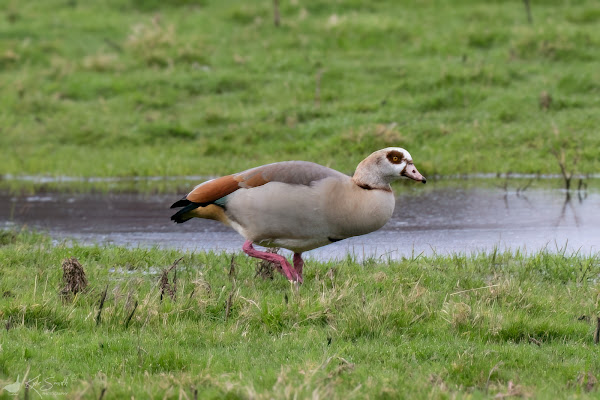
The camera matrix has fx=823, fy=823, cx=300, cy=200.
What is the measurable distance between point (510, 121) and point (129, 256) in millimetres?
9897

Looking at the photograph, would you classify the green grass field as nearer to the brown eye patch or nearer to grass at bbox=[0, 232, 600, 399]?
grass at bbox=[0, 232, 600, 399]

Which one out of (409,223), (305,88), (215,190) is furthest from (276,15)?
(215,190)

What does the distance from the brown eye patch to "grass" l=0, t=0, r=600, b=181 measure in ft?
24.1

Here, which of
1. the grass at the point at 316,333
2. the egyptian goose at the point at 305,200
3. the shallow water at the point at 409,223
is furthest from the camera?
the shallow water at the point at 409,223

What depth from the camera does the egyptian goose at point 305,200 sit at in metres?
6.58

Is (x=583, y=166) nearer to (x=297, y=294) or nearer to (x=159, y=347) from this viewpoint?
(x=297, y=294)

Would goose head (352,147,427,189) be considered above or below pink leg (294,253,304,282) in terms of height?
above

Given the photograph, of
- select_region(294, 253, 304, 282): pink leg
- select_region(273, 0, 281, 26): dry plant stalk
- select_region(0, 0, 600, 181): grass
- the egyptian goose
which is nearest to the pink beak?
the egyptian goose

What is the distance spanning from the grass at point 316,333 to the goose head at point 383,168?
2.70ft

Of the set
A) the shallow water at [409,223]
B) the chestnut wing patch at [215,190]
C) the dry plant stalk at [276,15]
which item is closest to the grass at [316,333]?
the chestnut wing patch at [215,190]

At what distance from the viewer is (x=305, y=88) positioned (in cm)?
1797

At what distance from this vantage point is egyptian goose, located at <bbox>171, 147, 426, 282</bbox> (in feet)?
21.6

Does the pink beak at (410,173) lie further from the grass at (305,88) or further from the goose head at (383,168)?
the grass at (305,88)

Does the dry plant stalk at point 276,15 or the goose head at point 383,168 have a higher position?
the dry plant stalk at point 276,15
